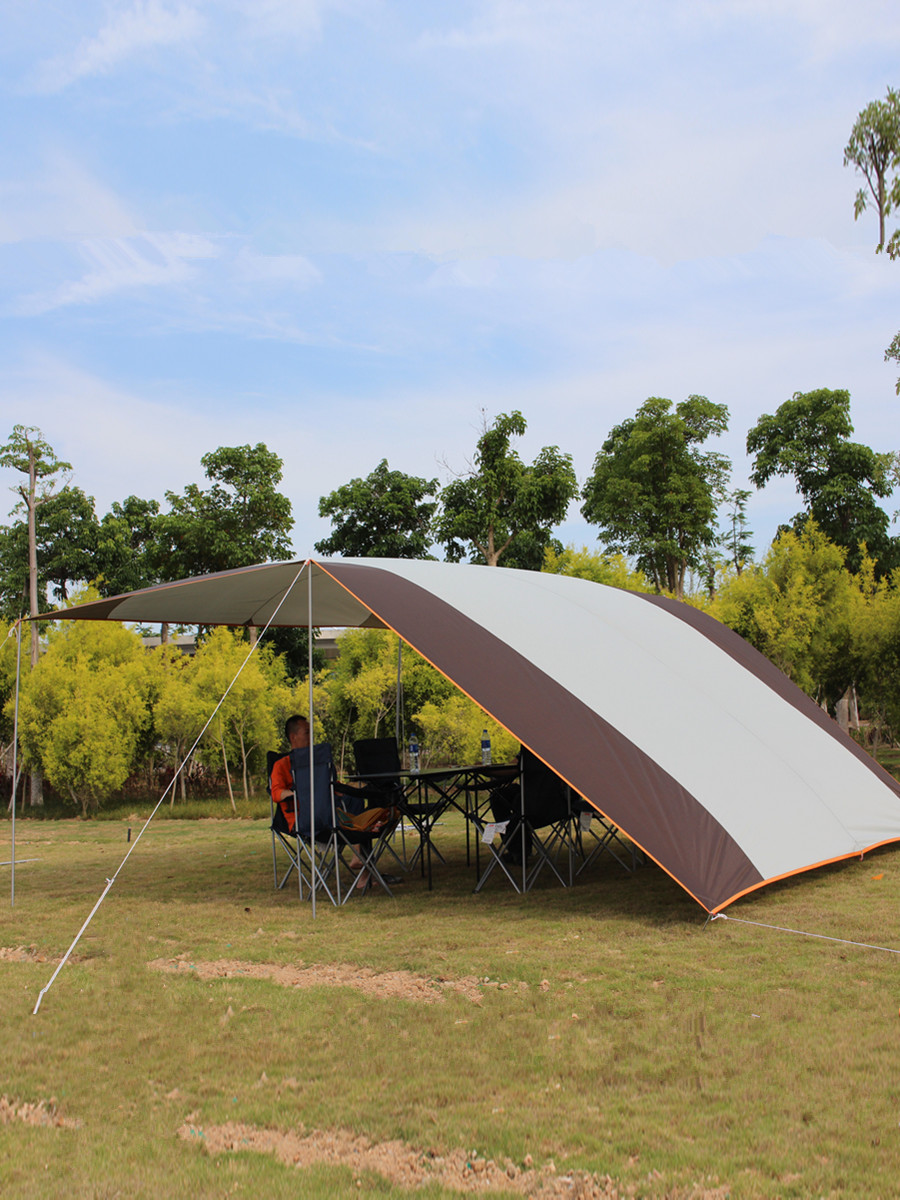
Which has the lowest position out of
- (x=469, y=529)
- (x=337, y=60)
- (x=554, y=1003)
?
A: (x=554, y=1003)

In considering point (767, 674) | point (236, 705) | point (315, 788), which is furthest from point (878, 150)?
point (236, 705)

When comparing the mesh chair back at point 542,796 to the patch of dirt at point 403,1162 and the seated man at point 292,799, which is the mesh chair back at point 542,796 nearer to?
the seated man at point 292,799

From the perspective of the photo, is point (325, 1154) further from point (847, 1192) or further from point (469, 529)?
point (469, 529)

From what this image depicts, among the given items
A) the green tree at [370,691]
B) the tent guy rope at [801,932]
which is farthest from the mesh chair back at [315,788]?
the green tree at [370,691]

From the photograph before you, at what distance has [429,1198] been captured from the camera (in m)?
2.04

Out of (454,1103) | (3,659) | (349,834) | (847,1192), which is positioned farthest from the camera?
(3,659)

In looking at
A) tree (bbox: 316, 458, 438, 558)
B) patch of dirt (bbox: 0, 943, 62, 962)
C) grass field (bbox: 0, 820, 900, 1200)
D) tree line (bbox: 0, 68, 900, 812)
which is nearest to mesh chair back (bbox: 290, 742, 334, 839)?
grass field (bbox: 0, 820, 900, 1200)

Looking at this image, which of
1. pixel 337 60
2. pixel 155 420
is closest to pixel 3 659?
pixel 155 420

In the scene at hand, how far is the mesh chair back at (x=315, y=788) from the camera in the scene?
5105 millimetres

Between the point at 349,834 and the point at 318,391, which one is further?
the point at 318,391

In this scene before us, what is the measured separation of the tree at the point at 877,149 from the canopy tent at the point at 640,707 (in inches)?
171

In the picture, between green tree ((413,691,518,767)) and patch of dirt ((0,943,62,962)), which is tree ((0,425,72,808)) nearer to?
green tree ((413,691,518,767))

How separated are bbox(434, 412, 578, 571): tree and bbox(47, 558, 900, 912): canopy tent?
14.7 metres

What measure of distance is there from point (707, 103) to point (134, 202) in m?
4.95
